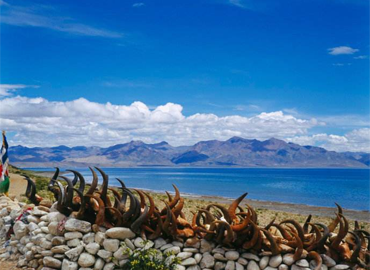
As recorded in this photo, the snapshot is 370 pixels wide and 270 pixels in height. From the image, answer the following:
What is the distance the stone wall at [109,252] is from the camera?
28.8 feet

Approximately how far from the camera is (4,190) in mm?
15234

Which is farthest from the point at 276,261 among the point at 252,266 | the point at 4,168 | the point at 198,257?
the point at 4,168

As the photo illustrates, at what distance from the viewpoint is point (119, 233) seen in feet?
30.0

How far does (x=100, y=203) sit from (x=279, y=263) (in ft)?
14.1

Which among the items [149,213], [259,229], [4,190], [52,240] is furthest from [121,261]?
[4,190]

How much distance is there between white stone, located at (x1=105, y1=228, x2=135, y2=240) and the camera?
9.13 meters

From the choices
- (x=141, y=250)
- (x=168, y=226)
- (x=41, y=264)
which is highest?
(x=168, y=226)

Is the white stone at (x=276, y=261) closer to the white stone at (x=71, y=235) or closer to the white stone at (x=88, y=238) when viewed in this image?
the white stone at (x=88, y=238)

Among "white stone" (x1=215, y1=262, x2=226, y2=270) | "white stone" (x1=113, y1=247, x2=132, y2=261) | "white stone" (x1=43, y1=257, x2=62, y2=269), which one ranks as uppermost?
"white stone" (x1=113, y1=247, x2=132, y2=261)

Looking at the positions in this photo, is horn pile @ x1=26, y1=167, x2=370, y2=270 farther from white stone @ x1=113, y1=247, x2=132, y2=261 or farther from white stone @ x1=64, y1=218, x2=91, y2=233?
white stone @ x1=113, y1=247, x2=132, y2=261

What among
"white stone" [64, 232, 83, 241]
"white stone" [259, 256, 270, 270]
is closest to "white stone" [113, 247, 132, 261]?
"white stone" [64, 232, 83, 241]

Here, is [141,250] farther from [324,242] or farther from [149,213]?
[324,242]

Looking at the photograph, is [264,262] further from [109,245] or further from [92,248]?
[92,248]

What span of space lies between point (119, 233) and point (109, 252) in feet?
1.55
